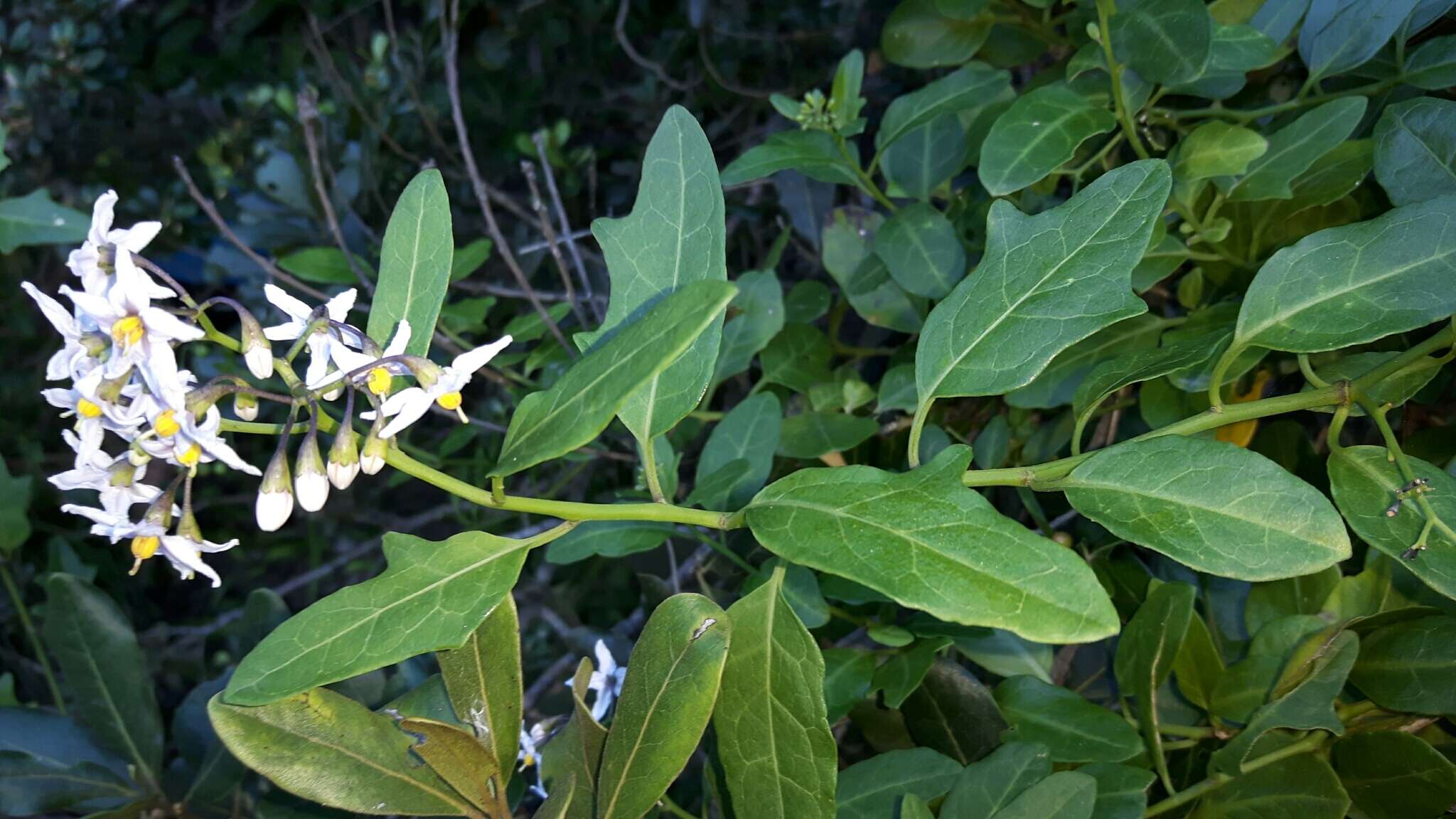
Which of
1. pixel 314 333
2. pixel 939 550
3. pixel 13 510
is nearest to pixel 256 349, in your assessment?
pixel 314 333

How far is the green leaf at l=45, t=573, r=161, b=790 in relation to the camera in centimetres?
154

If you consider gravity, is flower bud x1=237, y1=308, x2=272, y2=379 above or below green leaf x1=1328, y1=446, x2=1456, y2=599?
above

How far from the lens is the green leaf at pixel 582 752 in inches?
44.5

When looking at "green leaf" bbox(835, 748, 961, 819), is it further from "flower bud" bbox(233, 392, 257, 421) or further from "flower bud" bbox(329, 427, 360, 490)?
"flower bud" bbox(233, 392, 257, 421)

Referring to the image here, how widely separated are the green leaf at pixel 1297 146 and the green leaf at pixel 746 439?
2.06 ft

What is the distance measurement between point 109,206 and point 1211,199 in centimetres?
128

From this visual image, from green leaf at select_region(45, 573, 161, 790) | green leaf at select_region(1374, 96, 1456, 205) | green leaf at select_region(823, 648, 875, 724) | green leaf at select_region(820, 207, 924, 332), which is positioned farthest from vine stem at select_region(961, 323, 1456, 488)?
green leaf at select_region(45, 573, 161, 790)

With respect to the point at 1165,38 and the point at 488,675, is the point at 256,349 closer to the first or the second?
the point at 488,675

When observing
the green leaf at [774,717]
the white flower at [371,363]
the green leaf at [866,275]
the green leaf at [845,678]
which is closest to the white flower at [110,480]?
the white flower at [371,363]

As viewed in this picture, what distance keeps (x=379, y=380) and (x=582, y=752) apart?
45 cm

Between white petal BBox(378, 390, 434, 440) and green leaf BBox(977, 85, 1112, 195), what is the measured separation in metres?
0.65

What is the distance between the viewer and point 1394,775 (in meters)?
1.13

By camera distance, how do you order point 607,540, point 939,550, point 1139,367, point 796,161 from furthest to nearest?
1. point 796,161
2. point 607,540
3. point 1139,367
4. point 939,550

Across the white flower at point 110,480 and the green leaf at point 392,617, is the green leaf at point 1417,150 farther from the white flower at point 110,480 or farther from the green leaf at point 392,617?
the white flower at point 110,480
